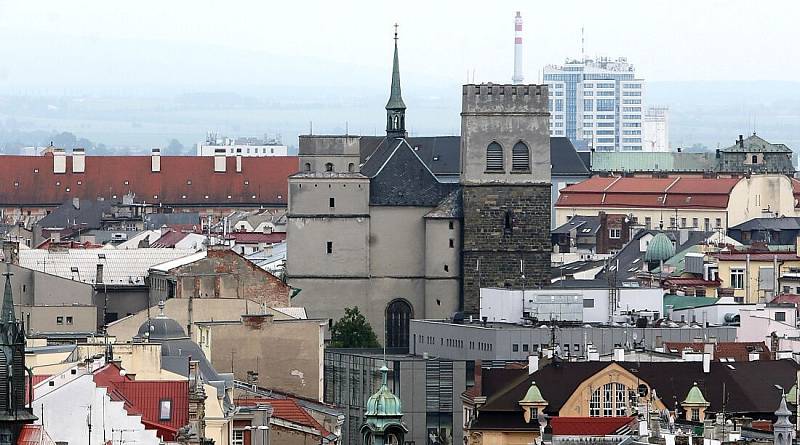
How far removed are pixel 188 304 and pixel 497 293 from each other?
24.2 meters

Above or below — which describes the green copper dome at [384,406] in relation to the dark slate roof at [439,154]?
below

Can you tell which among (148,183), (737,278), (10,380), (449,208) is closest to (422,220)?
(449,208)

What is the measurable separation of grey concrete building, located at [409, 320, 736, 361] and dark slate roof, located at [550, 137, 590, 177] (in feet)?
306

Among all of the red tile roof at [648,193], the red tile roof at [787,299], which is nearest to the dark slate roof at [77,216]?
the red tile roof at [648,193]

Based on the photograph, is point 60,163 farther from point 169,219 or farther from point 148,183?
point 169,219

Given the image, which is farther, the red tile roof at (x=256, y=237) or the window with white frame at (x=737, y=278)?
the red tile roof at (x=256, y=237)

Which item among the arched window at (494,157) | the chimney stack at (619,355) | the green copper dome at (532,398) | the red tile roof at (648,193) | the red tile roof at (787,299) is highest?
the red tile roof at (648,193)

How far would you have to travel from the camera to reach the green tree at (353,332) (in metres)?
112

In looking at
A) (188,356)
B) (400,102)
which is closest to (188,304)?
(188,356)

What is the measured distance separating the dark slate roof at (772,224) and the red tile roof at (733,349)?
64038mm

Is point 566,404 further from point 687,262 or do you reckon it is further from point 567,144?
point 567,144

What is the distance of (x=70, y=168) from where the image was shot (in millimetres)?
199000

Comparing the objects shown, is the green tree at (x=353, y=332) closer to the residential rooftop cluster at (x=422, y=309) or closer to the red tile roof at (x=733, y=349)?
the residential rooftop cluster at (x=422, y=309)

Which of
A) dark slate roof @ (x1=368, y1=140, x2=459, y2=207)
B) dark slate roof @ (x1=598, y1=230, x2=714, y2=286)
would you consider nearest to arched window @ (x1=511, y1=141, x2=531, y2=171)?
dark slate roof @ (x1=368, y1=140, x2=459, y2=207)
